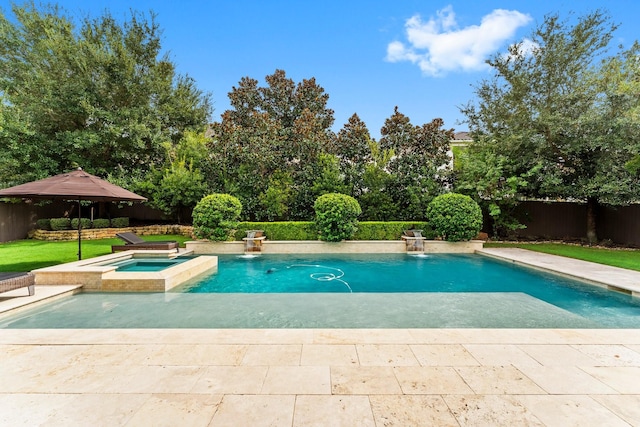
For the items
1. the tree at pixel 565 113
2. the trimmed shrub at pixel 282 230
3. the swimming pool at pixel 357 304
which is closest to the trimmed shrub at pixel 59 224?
the trimmed shrub at pixel 282 230

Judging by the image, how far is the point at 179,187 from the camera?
55.4 feet

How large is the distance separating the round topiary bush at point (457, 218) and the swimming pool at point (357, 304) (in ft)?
12.8

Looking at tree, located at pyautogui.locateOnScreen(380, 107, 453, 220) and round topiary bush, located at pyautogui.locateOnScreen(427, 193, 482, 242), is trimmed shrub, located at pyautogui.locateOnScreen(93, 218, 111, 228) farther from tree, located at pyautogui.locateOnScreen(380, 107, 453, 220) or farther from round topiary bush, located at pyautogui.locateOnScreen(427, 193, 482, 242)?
round topiary bush, located at pyautogui.locateOnScreen(427, 193, 482, 242)

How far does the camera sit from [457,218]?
1332 centimetres

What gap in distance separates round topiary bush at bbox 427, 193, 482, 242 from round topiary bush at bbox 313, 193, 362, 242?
368cm

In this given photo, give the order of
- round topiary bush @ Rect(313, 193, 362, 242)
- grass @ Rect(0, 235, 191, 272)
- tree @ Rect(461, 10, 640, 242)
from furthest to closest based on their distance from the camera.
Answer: round topiary bush @ Rect(313, 193, 362, 242), tree @ Rect(461, 10, 640, 242), grass @ Rect(0, 235, 191, 272)

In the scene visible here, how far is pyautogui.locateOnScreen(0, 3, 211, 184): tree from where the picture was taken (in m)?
16.3

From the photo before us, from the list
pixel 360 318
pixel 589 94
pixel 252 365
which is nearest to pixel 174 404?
pixel 252 365

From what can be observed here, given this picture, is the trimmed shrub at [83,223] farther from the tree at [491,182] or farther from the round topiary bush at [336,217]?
the tree at [491,182]

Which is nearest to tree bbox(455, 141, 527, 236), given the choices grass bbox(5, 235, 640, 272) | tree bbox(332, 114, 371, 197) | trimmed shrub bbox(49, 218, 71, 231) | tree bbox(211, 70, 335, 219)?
grass bbox(5, 235, 640, 272)

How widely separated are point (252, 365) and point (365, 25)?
16.1 m

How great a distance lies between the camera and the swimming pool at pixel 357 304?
17.0 feet

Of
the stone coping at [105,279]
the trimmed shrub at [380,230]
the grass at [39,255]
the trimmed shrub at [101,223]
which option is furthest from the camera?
the trimmed shrub at [101,223]

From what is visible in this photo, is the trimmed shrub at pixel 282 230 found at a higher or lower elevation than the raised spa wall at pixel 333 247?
higher
